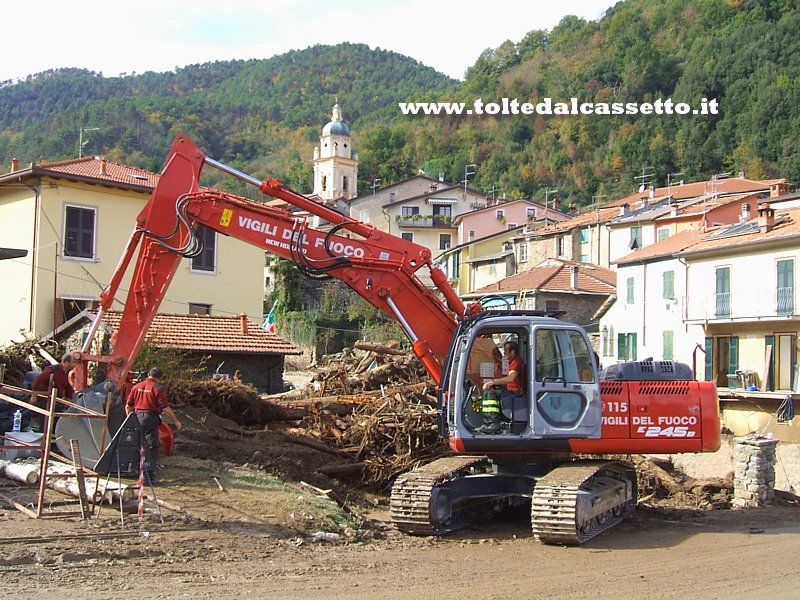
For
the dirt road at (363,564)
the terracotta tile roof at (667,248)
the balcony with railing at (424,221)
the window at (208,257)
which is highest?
the balcony with railing at (424,221)

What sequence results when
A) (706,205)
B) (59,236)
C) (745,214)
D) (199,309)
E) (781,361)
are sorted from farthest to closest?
(706,205), (745,214), (781,361), (199,309), (59,236)

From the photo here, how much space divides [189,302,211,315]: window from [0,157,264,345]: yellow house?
666mm

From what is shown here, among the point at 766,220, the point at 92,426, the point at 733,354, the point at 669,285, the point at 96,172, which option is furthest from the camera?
the point at 669,285

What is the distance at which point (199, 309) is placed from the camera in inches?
1220

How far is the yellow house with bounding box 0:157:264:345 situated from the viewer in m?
27.5

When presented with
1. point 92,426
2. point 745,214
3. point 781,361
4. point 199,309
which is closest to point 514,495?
point 92,426

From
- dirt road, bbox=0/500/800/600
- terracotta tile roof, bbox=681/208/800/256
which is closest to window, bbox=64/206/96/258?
dirt road, bbox=0/500/800/600

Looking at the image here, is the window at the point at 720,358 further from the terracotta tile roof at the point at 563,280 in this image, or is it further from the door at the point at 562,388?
the door at the point at 562,388

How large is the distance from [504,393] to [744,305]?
27.9 meters

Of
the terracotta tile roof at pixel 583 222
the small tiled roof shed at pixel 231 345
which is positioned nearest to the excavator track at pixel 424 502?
the small tiled roof shed at pixel 231 345

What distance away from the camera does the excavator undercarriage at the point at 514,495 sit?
39.5 ft

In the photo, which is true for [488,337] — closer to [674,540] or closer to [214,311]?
[674,540]

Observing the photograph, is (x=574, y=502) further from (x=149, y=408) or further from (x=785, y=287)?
(x=785, y=287)

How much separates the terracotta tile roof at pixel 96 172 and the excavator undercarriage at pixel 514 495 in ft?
55.0
